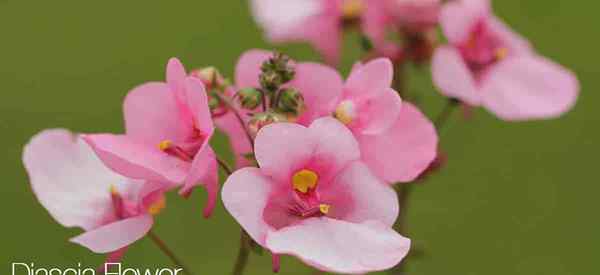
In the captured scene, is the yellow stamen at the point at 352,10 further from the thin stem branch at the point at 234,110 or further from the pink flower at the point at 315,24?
the thin stem branch at the point at 234,110

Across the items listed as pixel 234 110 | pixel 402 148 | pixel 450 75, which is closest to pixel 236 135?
pixel 234 110

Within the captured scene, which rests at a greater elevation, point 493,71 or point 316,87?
point 316,87

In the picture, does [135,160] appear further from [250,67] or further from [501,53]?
[501,53]

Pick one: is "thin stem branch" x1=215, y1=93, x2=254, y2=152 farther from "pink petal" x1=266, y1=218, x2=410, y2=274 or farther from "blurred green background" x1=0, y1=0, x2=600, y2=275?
"blurred green background" x1=0, y1=0, x2=600, y2=275

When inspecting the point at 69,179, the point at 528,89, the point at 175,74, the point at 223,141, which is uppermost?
the point at 175,74

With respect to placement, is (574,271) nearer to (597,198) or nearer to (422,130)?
(597,198)

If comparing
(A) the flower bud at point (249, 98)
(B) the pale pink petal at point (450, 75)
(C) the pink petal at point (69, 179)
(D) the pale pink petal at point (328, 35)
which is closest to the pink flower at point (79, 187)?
(C) the pink petal at point (69, 179)

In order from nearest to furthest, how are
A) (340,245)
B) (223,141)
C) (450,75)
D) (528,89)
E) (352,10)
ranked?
(340,245) → (450,75) → (528,89) → (352,10) → (223,141)
